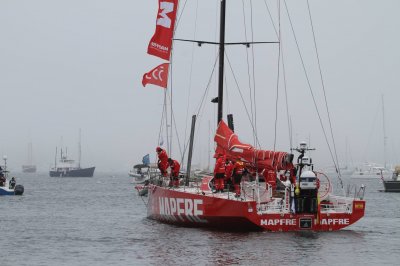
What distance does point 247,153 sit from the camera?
2550cm

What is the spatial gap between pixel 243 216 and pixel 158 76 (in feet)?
33.6

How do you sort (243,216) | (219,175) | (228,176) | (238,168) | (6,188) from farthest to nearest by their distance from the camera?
(6,188) → (228,176) → (219,175) → (238,168) → (243,216)

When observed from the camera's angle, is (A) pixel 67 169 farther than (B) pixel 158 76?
Yes

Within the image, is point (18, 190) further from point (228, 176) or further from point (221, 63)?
point (228, 176)

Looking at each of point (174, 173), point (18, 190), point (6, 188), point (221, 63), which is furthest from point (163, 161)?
point (18, 190)

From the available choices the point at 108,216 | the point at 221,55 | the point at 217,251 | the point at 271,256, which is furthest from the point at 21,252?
the point at 108,216

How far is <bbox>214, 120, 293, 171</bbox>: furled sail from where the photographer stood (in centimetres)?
2441

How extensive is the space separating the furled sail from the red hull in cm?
166

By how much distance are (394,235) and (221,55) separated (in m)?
9.01

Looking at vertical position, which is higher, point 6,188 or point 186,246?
point 6,188

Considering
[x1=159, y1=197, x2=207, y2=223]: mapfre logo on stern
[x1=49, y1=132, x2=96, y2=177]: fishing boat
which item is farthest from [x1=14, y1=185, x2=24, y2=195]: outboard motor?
[x1=49, y1=132, x2=96, y2=177]: fishing boat

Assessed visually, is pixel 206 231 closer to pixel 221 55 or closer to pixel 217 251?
pixel 217 251

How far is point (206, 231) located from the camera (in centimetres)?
2572

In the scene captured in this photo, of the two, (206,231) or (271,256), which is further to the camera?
(206,231)
